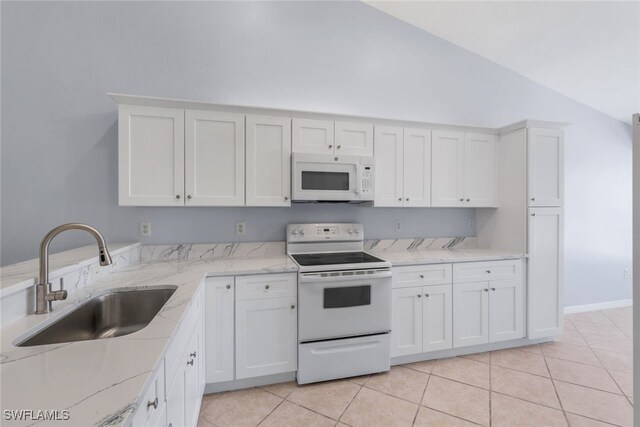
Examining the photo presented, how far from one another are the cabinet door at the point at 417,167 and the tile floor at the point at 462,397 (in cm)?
150

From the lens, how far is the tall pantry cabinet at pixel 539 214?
9.00ft

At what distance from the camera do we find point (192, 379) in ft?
5.02

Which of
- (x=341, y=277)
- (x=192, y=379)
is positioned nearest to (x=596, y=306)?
(x=341, y=277)

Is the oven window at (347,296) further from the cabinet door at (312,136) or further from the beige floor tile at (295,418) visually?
the cabinet door at (312,136)

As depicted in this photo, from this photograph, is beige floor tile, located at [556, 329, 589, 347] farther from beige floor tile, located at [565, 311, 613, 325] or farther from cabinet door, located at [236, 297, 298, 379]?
cabinet door, located at [236, 297, 298, 379]

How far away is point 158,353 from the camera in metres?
0.89

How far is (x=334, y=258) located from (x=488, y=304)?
4.96 ft

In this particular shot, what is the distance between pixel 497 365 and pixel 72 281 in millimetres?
3139

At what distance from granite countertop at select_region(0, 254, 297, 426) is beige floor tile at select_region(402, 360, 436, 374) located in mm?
2031

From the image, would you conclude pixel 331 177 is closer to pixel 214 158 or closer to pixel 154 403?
pixel 214 158

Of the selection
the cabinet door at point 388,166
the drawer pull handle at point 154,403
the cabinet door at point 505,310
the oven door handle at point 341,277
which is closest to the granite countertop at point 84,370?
the drawer pull handle at point 154,403

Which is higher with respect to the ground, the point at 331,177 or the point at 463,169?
the point at 463,169

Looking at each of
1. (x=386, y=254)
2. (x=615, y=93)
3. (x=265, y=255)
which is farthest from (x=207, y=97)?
(x=615, y=93)

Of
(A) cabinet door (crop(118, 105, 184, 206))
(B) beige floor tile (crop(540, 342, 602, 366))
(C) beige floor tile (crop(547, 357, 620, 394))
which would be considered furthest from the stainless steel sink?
(B) beige floor tile (crop(540, 342, 602, 366))
